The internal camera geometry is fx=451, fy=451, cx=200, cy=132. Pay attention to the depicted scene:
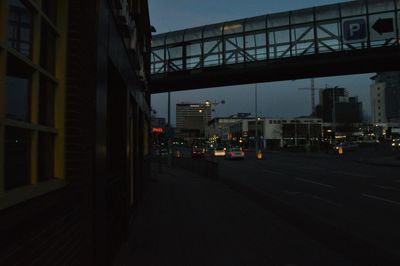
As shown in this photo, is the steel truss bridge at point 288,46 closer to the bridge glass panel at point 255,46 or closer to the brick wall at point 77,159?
the bridge glass panel at point 255,46

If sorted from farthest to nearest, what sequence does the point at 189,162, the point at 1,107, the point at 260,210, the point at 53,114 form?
the point at 189,162
the point at 260,210
the point at 53,114
the point at 1,107

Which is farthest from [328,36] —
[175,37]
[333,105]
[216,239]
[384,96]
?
[384,96]

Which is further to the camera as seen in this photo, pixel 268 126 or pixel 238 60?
pixel 268 126

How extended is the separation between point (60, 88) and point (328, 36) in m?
18.2

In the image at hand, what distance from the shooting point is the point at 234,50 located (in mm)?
21594

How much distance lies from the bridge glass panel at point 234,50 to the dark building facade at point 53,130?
55.1 ft

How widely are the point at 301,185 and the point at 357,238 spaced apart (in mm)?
11671

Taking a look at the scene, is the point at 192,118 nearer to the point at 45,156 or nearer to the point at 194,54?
the point at 194,54

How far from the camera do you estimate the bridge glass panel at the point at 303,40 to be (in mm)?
20281

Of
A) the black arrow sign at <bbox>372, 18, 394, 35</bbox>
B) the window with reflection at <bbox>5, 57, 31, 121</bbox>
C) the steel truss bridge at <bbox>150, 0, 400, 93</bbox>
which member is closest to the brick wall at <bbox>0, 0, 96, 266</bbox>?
the window with reflection at <bbox>5, 57, 31, 121</bbox>

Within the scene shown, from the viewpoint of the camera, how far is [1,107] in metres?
2.37

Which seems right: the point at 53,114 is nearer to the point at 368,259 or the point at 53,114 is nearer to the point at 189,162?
the point at 368,259

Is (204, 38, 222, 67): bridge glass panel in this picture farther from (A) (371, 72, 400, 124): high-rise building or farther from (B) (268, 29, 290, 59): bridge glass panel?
(A) (371, 72, 400, 124): high-rise building

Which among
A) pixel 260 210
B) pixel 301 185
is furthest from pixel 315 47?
pixel 260 210
